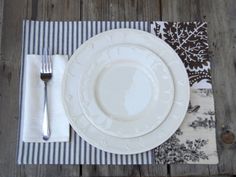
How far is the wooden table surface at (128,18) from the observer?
0.71 metres

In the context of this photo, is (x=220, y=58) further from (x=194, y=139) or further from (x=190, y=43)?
(x=194, y=139)

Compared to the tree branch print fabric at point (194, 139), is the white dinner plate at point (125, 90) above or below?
above

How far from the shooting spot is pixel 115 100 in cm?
72

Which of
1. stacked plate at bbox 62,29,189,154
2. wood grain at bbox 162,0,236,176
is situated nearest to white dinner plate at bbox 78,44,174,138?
stacked plate at bbox 62,29,189,154

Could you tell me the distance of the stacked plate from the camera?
2.27ft

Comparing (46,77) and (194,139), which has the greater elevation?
(46,77)

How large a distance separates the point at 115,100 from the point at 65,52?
168mm

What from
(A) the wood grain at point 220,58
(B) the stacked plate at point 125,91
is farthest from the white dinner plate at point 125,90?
(A) the wood grain at point 220,58

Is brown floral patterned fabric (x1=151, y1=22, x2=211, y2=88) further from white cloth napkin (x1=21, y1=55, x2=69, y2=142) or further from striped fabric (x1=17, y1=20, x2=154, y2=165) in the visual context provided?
white cloth napkin (x1=21, y1=55, x2=69, y2=142)

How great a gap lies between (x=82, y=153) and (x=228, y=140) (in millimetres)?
322

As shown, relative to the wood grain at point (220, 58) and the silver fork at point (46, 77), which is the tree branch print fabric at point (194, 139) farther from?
the silver fork at point (46, 77)

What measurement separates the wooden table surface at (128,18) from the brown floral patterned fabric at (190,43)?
19mm

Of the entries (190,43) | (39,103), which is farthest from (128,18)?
(39,103)

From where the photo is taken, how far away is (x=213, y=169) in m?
0.71
